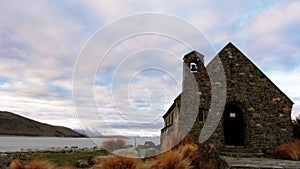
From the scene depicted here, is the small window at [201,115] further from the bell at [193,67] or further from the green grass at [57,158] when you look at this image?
the green grass at [57,158]

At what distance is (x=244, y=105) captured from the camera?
1805 centimetres

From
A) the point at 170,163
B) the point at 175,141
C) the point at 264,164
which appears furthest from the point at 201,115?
the point at 170,163

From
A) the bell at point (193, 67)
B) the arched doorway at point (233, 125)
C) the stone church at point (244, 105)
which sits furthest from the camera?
the arched doorway at point (233, 125)

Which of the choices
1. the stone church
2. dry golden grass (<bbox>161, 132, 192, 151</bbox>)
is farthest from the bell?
dry golden grass (<bbox>161, 132, 192, 151</bbox>)

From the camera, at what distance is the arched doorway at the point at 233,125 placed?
1864 centimetres

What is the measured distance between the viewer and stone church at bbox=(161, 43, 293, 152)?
57.8 ft

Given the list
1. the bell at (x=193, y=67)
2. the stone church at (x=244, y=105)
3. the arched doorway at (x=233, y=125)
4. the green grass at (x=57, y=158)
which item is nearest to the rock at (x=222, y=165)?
the green grass at (x=57, y=158)

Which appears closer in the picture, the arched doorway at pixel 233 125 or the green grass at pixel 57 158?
the green grass at pixel 57 158

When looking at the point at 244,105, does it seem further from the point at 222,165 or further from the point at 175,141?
the point at 222,165

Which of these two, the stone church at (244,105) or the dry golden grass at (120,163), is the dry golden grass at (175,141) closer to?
the stone church at (244,105)

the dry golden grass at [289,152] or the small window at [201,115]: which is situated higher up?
the small window at [201,115]

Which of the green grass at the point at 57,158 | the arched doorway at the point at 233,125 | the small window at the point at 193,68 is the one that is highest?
the small window at the point at 193,68

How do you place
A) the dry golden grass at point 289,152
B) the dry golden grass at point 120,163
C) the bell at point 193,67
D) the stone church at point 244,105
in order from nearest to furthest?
the dry golden grass at point 120,163
the dry golden grass at point 289,152
the stone church at point 244,105
the bell at point 193,67

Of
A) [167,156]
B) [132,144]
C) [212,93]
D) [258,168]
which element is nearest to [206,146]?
[258,168]
